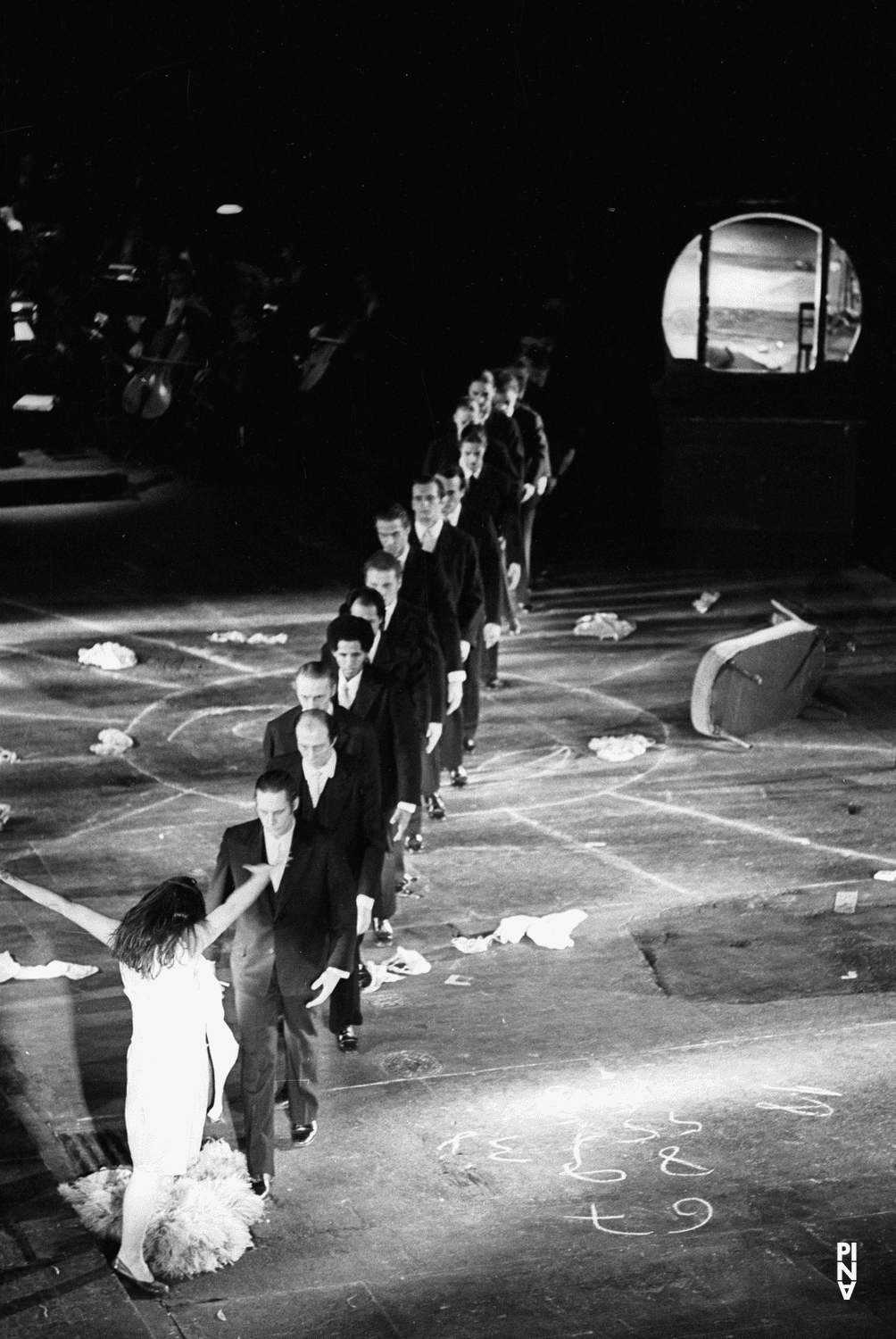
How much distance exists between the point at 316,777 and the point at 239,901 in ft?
3.06

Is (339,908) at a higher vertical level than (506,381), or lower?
lower

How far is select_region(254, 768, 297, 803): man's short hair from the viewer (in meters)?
7.82

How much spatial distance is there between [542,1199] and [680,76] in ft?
47.0

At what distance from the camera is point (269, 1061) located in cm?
786

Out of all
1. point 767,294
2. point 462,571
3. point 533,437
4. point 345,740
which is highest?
point 767,294

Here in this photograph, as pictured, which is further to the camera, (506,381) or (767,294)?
(767,294)

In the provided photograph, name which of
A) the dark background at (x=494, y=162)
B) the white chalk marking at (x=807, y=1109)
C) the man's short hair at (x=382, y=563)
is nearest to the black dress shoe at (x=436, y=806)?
the man's short hair at (x=382, y=563)

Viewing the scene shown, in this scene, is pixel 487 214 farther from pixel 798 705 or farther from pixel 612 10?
pixel 798 705

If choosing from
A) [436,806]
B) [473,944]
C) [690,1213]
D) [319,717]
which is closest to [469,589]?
[436,806]

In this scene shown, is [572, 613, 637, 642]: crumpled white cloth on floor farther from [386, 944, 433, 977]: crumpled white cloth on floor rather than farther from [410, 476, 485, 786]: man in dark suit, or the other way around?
[386, 944, 433, 977]: crumpled white cloth on floor

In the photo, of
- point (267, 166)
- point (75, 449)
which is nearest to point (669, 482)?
point (267, 166)

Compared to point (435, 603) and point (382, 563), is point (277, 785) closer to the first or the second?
point (382, 563)

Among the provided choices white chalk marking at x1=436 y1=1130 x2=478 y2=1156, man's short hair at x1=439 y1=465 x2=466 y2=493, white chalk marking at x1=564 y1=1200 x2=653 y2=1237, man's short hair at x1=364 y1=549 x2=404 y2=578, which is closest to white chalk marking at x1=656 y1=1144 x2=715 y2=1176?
white chalk marking at x1=564 y1=1200 x2=653 y2=1237

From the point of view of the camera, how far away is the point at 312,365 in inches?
892
